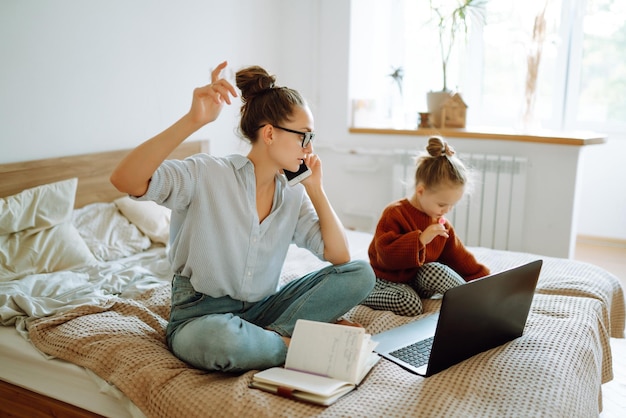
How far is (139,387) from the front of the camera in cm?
133

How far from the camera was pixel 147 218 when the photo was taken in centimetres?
242

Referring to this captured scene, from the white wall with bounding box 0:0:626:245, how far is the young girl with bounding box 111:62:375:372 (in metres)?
1.05

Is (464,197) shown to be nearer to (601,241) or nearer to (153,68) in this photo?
(601,241)

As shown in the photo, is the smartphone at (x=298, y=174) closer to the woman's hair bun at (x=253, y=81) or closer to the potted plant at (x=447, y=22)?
the woman's hair bun at (x=253, y=81)

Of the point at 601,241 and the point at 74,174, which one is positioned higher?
the point at 74,174

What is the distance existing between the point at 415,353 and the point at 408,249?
0.38 meters

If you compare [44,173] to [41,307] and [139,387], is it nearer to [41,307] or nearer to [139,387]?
[41,307]

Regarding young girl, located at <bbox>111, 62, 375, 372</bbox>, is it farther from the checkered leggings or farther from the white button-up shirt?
the checkered leggings

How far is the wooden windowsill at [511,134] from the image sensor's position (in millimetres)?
2832

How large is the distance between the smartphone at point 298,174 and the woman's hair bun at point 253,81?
22 centimetres

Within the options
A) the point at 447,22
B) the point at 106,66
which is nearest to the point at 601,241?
the point at 447,22

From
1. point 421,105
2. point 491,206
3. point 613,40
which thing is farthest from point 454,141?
point 613,40

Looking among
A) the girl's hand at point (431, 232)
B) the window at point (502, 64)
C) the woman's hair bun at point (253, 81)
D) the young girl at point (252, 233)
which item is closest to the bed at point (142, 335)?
the young girl at point (252, 233)

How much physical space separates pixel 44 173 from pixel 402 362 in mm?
1543
